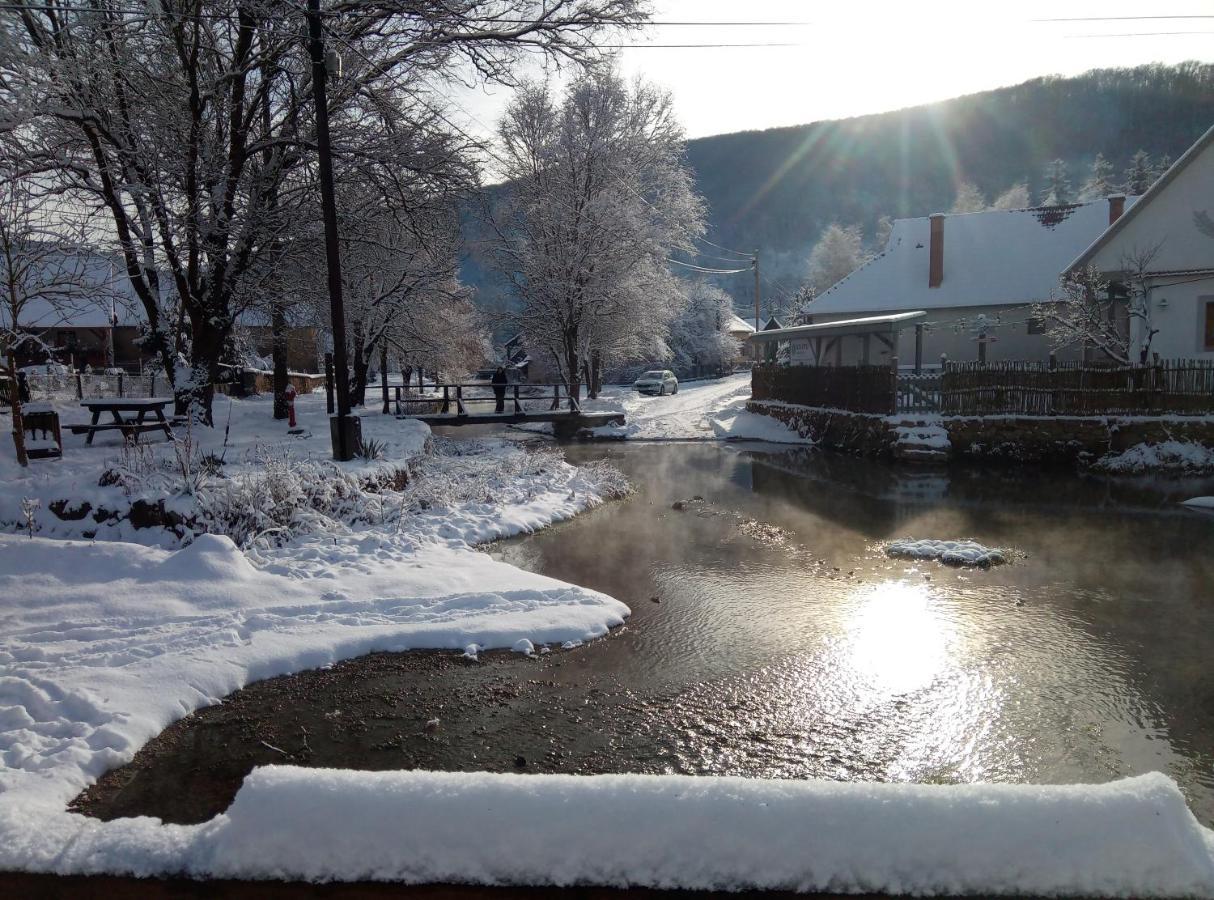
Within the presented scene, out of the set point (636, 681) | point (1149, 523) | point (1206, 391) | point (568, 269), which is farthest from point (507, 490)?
point (568, 269)

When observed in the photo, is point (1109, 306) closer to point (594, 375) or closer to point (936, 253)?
point (936, 253)

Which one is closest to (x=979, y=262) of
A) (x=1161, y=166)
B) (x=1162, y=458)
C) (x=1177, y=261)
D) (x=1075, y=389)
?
(x=1177, y=261)

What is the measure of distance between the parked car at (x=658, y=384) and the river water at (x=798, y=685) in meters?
30.6

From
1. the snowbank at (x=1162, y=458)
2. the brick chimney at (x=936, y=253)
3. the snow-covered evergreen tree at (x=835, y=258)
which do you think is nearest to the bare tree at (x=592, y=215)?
the brick chimney at (x=936, y=253)

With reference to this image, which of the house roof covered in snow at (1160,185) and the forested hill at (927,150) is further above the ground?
the forested hill at (927,150)

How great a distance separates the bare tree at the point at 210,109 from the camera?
38.0ft

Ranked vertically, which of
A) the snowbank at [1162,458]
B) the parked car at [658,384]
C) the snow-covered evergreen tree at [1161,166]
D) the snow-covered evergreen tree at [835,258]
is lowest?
the snowbank at [1162,458]

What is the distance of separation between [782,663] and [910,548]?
14.0ft

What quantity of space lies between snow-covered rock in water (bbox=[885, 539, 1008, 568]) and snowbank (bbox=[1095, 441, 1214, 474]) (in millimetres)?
8905

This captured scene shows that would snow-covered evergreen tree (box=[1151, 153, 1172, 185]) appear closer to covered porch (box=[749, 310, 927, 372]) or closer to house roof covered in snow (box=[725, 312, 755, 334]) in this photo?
house roof covered in snow (box=[725, 312, 755, 334])

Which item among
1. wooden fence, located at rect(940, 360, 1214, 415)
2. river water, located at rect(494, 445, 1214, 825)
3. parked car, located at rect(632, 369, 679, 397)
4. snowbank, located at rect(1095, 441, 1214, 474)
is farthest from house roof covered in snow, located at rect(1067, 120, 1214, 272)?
parked car, located at rect(632, 369, 679, 397)

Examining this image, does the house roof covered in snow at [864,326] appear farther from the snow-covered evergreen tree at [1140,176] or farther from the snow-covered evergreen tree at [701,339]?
the snow-covered evergreen tree at [1140,176]

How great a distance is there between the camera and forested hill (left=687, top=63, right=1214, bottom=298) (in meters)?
104

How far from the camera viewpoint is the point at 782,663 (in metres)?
5.88
